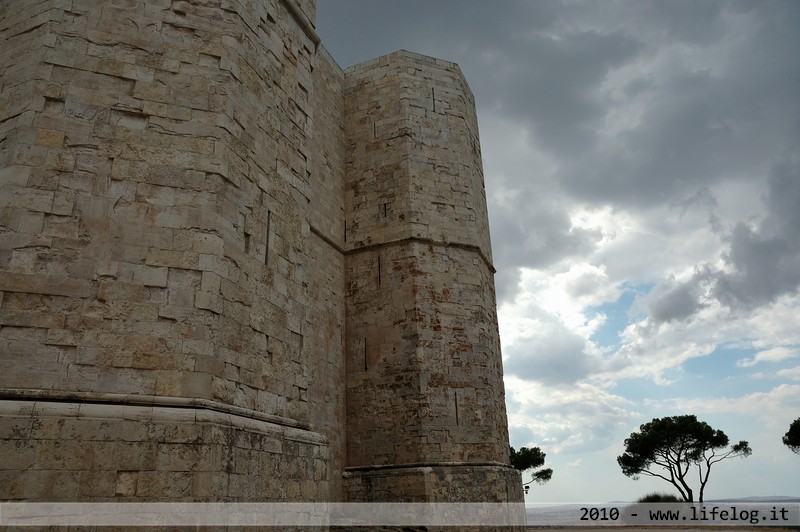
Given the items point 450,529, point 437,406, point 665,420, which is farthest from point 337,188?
point 665,420

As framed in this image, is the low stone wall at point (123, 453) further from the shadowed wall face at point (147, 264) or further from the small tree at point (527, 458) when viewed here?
Result: the small tree at point (527, 458)

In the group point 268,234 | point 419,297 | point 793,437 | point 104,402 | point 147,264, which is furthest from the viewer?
point 793,437

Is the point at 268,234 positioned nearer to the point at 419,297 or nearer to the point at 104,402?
the point at 104,402

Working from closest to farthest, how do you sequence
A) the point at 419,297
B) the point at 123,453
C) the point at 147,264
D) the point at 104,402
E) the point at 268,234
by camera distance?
1. the point at 123,453
2. the point at 104,402
3. the point at 147,264
4. the point at 268,234
5. the point at 419,297

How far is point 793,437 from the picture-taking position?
67.2 feet

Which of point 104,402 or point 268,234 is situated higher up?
point 268,234

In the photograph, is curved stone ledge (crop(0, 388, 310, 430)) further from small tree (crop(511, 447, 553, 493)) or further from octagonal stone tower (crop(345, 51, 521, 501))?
small tree (crop(511, 447, 553, 493))

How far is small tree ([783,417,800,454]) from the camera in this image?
800 inches

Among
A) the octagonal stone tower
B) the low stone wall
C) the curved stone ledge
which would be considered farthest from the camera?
the octagonal stone tower

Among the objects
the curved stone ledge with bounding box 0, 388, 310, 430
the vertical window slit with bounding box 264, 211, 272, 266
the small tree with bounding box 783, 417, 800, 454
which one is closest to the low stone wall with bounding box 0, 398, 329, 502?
the curved stone ledge with bounding box 0, 388, 310, 430

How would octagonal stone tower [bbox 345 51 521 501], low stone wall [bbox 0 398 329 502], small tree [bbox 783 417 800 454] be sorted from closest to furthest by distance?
low stone wall [bbox 0 398 329 502] < octagonal stone tower [bbox 345 51 521 501] < small tree [bbox 783 417 800 454]

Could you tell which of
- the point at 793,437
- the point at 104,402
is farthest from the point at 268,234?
the point at 793,437

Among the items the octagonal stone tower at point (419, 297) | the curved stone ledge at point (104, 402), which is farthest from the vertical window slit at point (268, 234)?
the octagonal stone tower at point (419, 297)

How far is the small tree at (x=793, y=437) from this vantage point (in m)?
20.3
